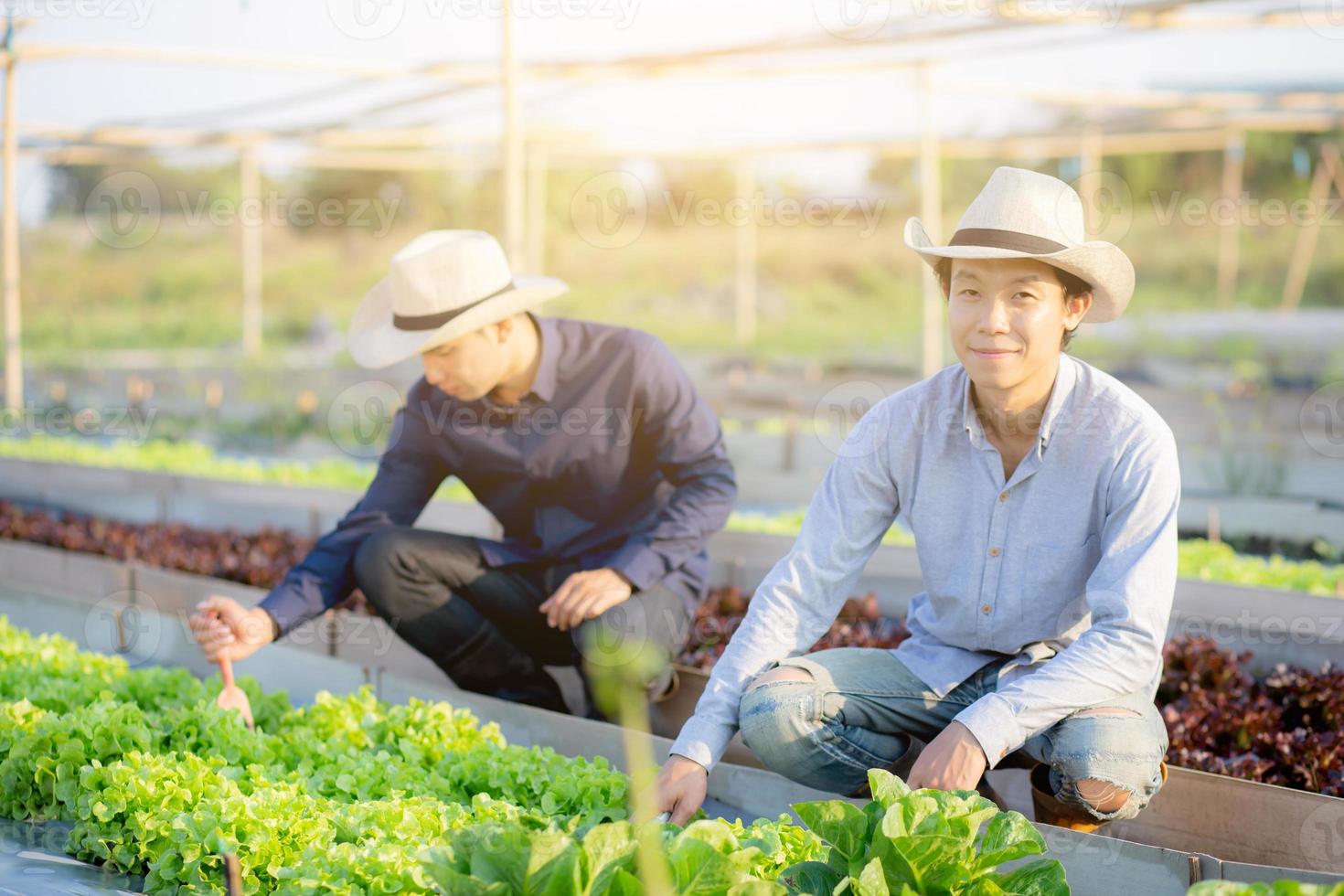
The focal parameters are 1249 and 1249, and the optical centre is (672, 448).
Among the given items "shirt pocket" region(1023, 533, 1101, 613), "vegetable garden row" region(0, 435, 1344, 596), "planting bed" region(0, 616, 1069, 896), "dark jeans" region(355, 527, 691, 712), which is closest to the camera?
"planting bed" region(0, 616, 1069, 896)

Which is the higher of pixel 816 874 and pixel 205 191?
pixel 205 191

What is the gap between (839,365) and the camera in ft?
41.2

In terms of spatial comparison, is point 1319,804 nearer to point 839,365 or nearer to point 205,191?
point 839,365

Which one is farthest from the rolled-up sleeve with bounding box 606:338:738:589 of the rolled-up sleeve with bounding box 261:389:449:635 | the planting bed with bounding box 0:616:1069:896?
the planting bed with bounding box 0:616:1069:896

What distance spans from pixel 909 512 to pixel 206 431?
323 inches

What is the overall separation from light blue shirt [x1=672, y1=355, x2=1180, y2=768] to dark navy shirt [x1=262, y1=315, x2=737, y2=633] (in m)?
0.82

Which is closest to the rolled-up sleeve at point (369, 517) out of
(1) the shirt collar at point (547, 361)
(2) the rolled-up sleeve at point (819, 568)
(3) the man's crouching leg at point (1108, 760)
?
(1) the shirt collar at point (547, 361)

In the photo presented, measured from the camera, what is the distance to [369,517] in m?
3.34

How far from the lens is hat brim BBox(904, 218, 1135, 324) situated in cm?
221

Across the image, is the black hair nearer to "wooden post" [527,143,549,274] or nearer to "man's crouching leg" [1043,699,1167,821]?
"man's crouching leg" [1043,699,1167,821]

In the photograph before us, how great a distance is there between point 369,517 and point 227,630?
1.97 ft

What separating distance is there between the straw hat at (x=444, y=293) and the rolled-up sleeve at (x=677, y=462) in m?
0.37

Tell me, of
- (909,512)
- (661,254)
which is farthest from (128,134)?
(661,254)

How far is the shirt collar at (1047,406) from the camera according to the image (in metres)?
2.35
